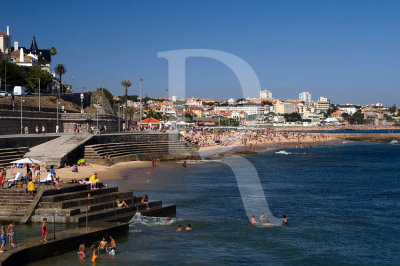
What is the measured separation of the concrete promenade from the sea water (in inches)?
15.0

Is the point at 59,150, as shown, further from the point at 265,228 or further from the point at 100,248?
the point at 100,248

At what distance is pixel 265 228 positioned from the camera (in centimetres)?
2406

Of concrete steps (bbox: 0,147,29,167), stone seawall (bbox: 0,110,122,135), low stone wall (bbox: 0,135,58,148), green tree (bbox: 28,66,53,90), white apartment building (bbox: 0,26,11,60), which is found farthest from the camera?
white apartment building (bbox: 0,26,11,60)

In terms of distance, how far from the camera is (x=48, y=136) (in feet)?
137

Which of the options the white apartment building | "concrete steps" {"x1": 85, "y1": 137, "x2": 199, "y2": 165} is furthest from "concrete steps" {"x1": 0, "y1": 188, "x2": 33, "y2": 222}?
the white apartment building

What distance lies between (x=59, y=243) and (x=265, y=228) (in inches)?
404

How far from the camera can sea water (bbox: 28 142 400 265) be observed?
64.0 feet

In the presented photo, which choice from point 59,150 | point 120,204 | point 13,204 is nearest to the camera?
point 13,204

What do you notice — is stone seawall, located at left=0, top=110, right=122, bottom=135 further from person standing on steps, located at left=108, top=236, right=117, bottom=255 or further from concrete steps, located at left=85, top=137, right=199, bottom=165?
person standing on steps, located at left=108, top=236, right=117, bottom=255

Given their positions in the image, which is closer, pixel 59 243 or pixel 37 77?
pixel 59 243

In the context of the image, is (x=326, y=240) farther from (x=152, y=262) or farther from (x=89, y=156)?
(x=89, y=156)

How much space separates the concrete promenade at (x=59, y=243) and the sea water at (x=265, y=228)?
38 cm

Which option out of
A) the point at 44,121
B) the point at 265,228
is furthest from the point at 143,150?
the point at 265,228

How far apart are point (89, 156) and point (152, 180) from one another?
7248mm
